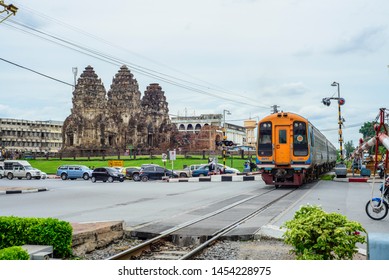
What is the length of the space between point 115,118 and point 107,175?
46.9m

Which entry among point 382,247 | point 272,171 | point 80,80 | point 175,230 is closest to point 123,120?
point 80,80

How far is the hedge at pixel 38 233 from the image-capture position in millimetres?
7172

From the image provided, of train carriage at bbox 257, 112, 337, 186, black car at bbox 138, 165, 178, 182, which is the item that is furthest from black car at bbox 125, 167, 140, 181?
train carriage at bbox 257, 112, 337, 186

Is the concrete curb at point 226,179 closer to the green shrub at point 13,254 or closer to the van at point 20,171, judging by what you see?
the van at point 20,171

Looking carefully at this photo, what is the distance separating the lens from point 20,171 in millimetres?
42906

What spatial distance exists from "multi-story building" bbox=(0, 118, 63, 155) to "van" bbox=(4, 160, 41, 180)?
5181cm

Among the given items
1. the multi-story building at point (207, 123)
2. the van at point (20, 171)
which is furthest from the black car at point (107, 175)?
the multi-story building at point (207, 123)

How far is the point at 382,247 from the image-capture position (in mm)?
5090

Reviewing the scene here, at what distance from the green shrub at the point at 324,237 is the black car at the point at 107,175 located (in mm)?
31523

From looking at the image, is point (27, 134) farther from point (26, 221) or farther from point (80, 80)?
point (26, 221)

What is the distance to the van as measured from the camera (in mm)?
42531

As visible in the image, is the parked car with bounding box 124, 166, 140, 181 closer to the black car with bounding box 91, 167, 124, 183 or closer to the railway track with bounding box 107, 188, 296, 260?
the black car with bounding box 91, 167, 124, 183

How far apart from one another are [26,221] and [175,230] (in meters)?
3.38
